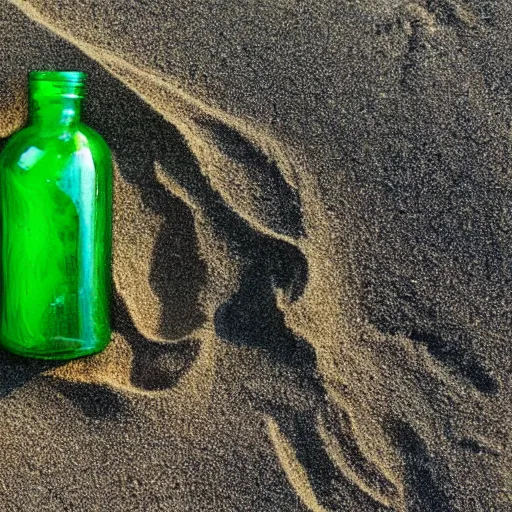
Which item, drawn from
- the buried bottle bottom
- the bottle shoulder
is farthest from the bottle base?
the bottle shoulder

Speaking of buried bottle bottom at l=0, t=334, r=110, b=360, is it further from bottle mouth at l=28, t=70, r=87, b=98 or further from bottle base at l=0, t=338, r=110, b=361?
bottle mouth at l=28, t=70, r=87, b=98

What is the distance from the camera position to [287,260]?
150 cm

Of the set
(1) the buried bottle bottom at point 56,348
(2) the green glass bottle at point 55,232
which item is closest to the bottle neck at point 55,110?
(2) the green glass bottle at point 55,232

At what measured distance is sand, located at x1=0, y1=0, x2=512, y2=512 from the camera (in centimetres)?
148

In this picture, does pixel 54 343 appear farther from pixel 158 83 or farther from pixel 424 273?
pixel 424 273

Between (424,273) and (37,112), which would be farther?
(424,273)

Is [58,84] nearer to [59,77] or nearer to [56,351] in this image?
[59,77]

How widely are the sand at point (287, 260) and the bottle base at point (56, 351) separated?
0.11 feet

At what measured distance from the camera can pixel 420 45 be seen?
1533 mm

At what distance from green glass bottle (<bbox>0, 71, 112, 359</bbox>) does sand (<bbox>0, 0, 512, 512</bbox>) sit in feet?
0.17

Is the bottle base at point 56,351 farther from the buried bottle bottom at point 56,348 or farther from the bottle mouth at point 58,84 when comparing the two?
the bottle mouth at point 58,84

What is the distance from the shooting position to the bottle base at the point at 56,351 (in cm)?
145

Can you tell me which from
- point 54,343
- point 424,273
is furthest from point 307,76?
point 54,343

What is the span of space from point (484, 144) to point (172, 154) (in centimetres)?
67
